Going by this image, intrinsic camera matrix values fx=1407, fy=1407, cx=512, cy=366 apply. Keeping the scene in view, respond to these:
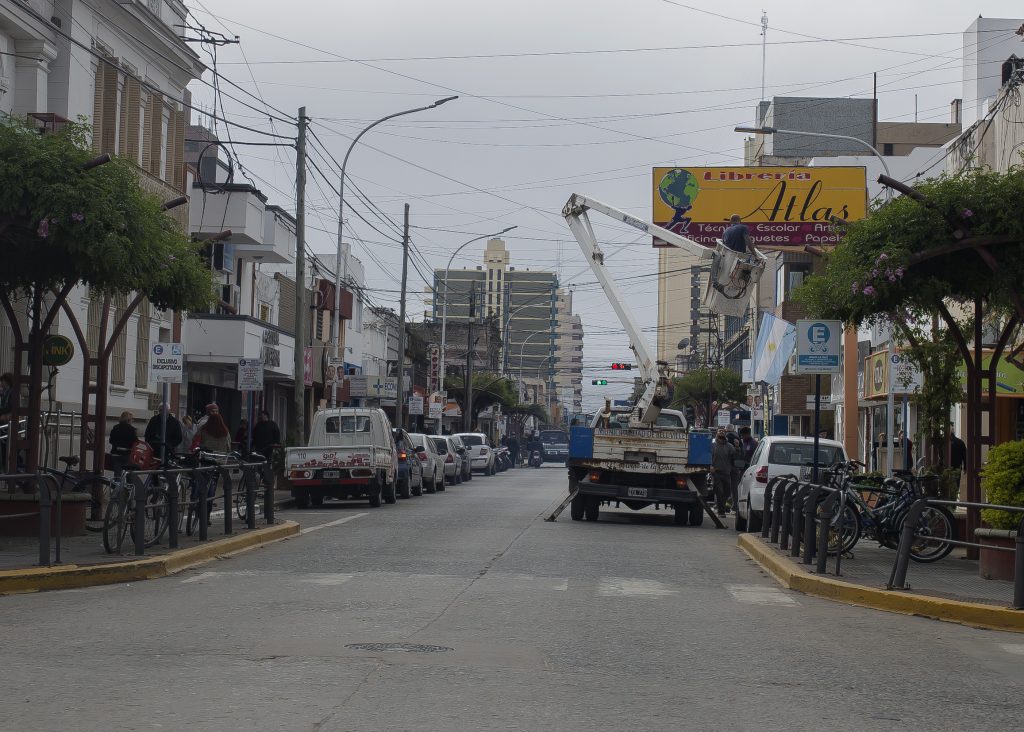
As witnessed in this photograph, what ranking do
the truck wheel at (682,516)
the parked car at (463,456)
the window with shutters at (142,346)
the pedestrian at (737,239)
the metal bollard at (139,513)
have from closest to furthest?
the metal bollard at (139,513) → the pedestrian at (737,239) → the truck wheel at (682,516) → the window with shutters at (142,346) → the parked car at (463,456)

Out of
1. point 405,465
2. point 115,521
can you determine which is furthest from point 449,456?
point 115,521

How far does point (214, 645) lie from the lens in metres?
9.90

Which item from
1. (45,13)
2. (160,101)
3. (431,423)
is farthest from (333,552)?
(431,423)

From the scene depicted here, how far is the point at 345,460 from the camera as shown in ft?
95.0

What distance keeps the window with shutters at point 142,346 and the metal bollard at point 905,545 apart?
2229cm

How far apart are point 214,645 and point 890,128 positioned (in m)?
90.7

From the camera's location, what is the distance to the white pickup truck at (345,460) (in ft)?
95.1

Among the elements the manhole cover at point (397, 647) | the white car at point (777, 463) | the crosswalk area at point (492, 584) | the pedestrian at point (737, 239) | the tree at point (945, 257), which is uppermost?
the pedestrian at point (737, 239)

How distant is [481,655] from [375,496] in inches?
803

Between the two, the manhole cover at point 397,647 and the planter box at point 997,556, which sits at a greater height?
the planter box at point 997,556

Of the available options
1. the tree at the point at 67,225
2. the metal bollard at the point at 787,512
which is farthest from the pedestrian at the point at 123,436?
the metal bollard at the point at 787,512

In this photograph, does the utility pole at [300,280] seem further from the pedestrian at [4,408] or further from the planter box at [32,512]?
the planter box at [32,512]

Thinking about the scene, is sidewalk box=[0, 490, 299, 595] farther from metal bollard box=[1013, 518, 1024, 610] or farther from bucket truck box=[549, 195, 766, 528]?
metal bollard box=[1013, 518, 1024, 610]

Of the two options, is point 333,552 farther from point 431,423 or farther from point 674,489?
point 431,423
